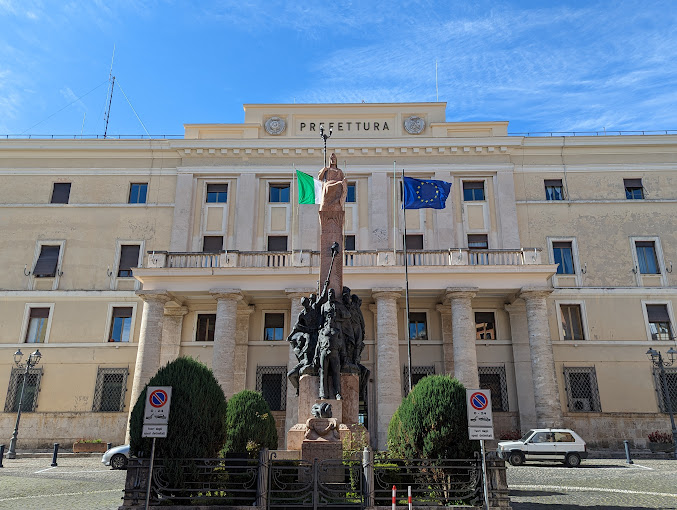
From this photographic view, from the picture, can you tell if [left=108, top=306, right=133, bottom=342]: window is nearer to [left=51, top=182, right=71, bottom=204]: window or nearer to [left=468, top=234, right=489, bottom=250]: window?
[left=51, top=182, right=71, bottom=204]: window

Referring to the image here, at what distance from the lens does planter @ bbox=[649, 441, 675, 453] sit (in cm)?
2650

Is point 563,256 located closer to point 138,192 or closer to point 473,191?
point 473,191

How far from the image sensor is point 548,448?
2202 cm

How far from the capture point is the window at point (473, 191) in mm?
34844

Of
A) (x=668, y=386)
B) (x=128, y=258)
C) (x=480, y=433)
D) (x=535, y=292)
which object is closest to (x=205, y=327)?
(x=128, y=258)

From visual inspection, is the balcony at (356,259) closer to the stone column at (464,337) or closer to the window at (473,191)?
the stone column at (464,337)

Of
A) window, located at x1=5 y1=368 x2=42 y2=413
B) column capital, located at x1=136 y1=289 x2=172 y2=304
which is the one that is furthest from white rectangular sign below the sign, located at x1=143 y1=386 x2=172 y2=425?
window, located at x1=5 y1=368 x2=42 y2=413

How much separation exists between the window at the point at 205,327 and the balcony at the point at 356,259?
4206mm

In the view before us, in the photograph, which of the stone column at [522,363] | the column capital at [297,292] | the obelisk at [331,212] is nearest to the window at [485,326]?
the stone column at [522,363]

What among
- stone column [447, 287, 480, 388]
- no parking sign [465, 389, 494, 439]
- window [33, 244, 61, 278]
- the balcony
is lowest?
no parking sign [465, 389, 494, 439]

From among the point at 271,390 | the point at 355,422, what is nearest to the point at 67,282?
the point at 271,390

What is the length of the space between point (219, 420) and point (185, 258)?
63.9 feet

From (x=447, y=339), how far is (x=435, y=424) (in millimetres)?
20752

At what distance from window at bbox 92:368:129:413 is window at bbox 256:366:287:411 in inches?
298
